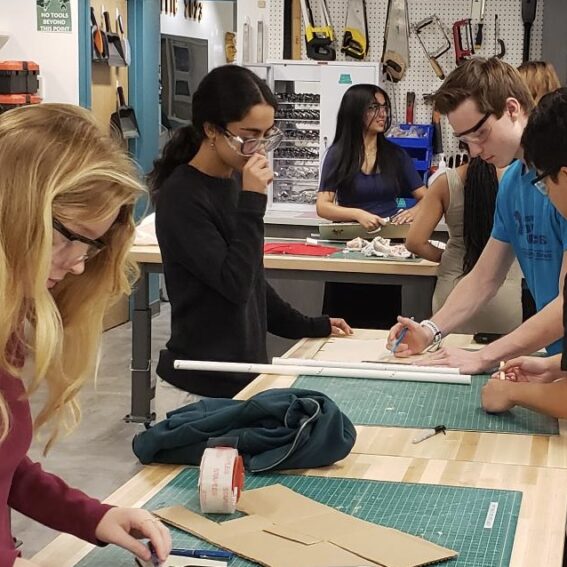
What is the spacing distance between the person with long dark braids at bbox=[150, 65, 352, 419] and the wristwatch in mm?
489

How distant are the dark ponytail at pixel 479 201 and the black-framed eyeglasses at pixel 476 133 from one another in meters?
0.98

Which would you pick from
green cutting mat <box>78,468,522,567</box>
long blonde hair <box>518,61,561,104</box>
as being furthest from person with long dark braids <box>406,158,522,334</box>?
green cutting mat <box>78,468,522,567</box>

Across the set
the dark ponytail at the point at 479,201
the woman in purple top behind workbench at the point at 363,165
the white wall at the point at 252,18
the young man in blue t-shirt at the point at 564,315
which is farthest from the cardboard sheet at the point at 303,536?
the white wall at the point at 252,18

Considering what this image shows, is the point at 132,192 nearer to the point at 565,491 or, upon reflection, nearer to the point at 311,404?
the point at 311,404

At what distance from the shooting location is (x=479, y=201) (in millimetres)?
3672

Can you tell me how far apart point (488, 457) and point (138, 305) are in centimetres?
277

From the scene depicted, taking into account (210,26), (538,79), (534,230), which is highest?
(210,26)

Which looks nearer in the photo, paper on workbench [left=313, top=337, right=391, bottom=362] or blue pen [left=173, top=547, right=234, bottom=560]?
blue pen [left=173, top=547, right=234, bottom=560]

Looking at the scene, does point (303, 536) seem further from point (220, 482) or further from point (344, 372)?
point (344, 372)

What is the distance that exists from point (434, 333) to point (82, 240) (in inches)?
66.7

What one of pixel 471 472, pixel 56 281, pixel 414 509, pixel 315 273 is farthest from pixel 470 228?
pixel 56 281

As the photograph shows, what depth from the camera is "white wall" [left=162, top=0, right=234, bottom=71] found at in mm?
9394

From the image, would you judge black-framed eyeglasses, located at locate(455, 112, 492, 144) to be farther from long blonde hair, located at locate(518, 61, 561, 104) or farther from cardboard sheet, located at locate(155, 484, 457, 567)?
cardboard sheet, located at locate(155, 484, 457, 567)

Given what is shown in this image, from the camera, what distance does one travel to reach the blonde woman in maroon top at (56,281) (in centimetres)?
127
